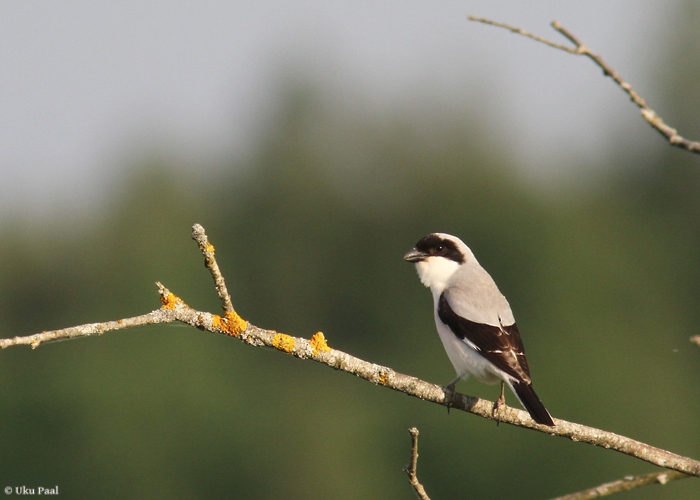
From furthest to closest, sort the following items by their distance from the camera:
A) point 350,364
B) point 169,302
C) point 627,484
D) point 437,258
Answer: point 437,258
point 350,364
point 169,302
point 627,484

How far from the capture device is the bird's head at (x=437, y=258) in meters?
7.02

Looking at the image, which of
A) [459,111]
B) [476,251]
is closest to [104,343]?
[476,251]

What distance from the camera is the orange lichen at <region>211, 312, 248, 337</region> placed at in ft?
13.9

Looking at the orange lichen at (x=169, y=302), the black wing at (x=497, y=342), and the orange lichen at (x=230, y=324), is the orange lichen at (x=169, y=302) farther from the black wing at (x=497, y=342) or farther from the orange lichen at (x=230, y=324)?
the black wing at (x=497, y=342)

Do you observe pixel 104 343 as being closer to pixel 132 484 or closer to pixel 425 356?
pixel 132 484

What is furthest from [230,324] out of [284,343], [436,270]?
[436,270]

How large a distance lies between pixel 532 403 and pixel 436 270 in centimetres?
214

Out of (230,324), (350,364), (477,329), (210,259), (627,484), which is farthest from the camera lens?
(477,329)

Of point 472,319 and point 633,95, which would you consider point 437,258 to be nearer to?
point 472,319

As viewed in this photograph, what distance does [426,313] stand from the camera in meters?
57.1

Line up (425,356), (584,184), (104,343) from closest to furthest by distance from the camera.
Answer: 1. (104,343)
2. (425,356)
3. (584,184)

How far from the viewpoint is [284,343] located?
4.40 metres

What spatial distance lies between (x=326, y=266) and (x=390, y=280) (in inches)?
367

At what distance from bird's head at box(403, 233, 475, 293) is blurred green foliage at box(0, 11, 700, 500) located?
1963cm
